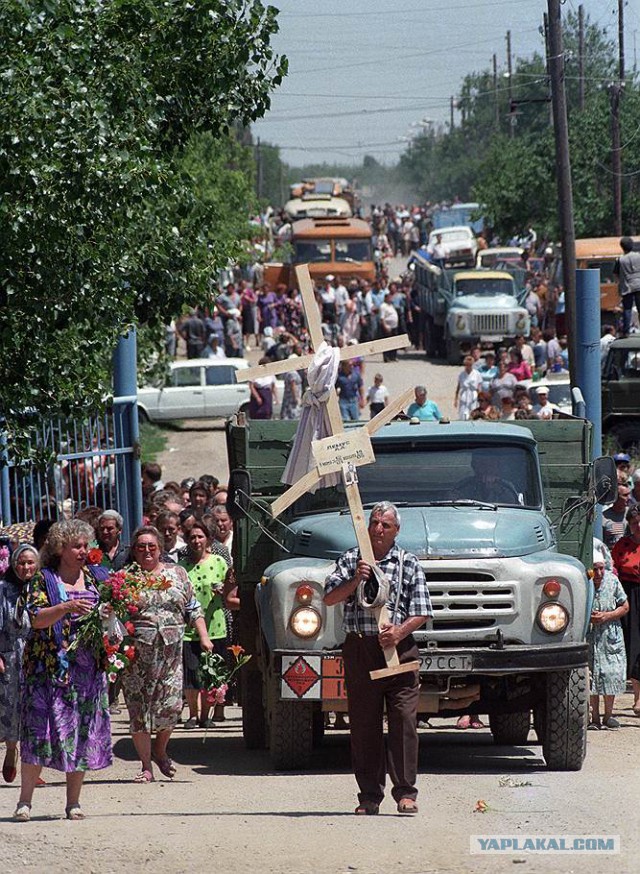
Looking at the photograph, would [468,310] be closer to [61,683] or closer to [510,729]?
[510,729]

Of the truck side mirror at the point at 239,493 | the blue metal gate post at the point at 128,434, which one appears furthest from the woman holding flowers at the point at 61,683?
the blue metal gate post at the point at 128,434

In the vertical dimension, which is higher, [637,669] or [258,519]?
[258,519]

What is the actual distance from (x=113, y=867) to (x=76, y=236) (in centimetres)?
530

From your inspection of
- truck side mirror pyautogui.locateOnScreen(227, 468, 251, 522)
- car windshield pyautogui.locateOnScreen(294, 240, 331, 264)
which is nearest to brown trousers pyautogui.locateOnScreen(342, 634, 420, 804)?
truck side mirror pyautogui.locateOnScreen(227, 468, 251, 522)

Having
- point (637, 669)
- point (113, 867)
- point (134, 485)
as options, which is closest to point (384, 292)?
point (134, 485)

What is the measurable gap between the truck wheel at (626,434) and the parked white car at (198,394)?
39.5 ft


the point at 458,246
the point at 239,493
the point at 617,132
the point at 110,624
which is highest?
the point at 617,132

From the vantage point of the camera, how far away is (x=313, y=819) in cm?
931

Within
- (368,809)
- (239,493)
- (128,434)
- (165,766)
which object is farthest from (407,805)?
(128,434)

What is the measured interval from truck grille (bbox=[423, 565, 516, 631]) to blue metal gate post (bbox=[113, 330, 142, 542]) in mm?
7314

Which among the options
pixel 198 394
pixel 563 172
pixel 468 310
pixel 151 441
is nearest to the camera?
pixel 563 172

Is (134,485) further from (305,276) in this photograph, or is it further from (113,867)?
(113,867)

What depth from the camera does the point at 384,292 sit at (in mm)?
46625

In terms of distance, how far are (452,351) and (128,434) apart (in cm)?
2612
